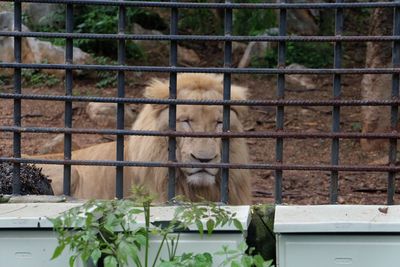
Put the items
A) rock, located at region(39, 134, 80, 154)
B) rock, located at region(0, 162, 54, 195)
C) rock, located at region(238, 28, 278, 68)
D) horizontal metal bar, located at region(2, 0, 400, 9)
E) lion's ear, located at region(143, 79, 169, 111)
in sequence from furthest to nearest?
rock, located at region(238, 28, 278, 68) → rock, located at region(39, 134, 80, 154) → lion's ear, located at region(143, 79, 169, 111) → rock, located at region(0, 162, 54, 195) → horizontal metal bar, located at region(2, 0, 400, 9)

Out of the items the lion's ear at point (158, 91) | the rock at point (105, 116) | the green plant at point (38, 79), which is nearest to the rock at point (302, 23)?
the green plant at point (38, 79)

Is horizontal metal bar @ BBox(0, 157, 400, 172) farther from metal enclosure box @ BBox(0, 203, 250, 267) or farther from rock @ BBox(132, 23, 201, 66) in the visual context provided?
rock @ BBox(132, 23, 201, 66)

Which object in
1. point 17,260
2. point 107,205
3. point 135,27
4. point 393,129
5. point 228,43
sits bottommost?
point 17,260

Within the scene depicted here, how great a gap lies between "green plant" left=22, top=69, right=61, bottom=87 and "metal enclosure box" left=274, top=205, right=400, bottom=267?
370 inches

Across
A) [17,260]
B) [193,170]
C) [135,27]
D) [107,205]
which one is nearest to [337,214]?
[107,205]

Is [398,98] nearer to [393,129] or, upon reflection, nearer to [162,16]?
[393,129]

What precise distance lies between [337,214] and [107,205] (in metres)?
0.96

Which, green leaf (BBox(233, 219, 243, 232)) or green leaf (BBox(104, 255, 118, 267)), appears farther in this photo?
green leaf (BBox(233, 219, 243, 232))

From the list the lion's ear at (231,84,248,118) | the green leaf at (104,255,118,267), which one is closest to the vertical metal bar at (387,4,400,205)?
the green leaf at (104,255,118,267)

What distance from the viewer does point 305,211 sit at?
359 centimetres

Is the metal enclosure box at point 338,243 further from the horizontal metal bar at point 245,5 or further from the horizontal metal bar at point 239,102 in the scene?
the horizontal metal bar at point 245,5

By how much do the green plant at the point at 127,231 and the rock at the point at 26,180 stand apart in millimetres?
1136

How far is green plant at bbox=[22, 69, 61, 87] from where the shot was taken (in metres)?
12.3

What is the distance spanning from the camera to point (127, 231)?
3.36 meters
